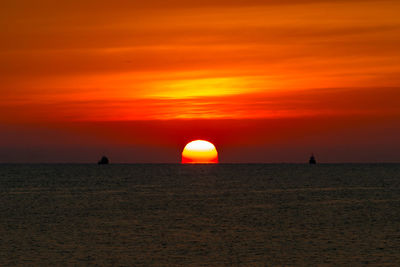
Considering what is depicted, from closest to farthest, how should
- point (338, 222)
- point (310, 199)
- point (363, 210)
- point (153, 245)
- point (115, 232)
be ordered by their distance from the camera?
point (153, 245) < point (115, 232) < point (338, 222) < point (363, 210) < point (310, 199)

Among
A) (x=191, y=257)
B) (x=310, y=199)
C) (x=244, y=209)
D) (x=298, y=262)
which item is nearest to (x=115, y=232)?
(x=191, y=257)

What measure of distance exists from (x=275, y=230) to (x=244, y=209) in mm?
27683

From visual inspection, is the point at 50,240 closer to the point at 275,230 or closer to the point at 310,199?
the point at 275,230

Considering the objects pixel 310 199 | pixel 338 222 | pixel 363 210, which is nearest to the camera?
pixel 338 222

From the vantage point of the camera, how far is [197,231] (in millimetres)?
73500

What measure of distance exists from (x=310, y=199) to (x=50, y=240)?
7046 cm

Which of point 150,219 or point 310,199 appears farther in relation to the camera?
point 310,199

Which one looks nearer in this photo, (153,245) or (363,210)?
(153,245)

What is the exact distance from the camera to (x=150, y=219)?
87750mm

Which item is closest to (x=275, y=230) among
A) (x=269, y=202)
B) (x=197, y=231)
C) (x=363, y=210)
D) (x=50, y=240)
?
(x=197, y=231)

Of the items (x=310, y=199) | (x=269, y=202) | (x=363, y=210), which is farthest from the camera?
(x=310, y=199)

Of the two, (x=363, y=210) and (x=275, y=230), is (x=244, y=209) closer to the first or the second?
(x=363, y=210)

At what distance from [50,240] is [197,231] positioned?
16.0 metres

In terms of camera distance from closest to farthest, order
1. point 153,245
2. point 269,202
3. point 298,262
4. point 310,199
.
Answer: point 298,262 → point 153,245 → point 269,202 → point 310,199
